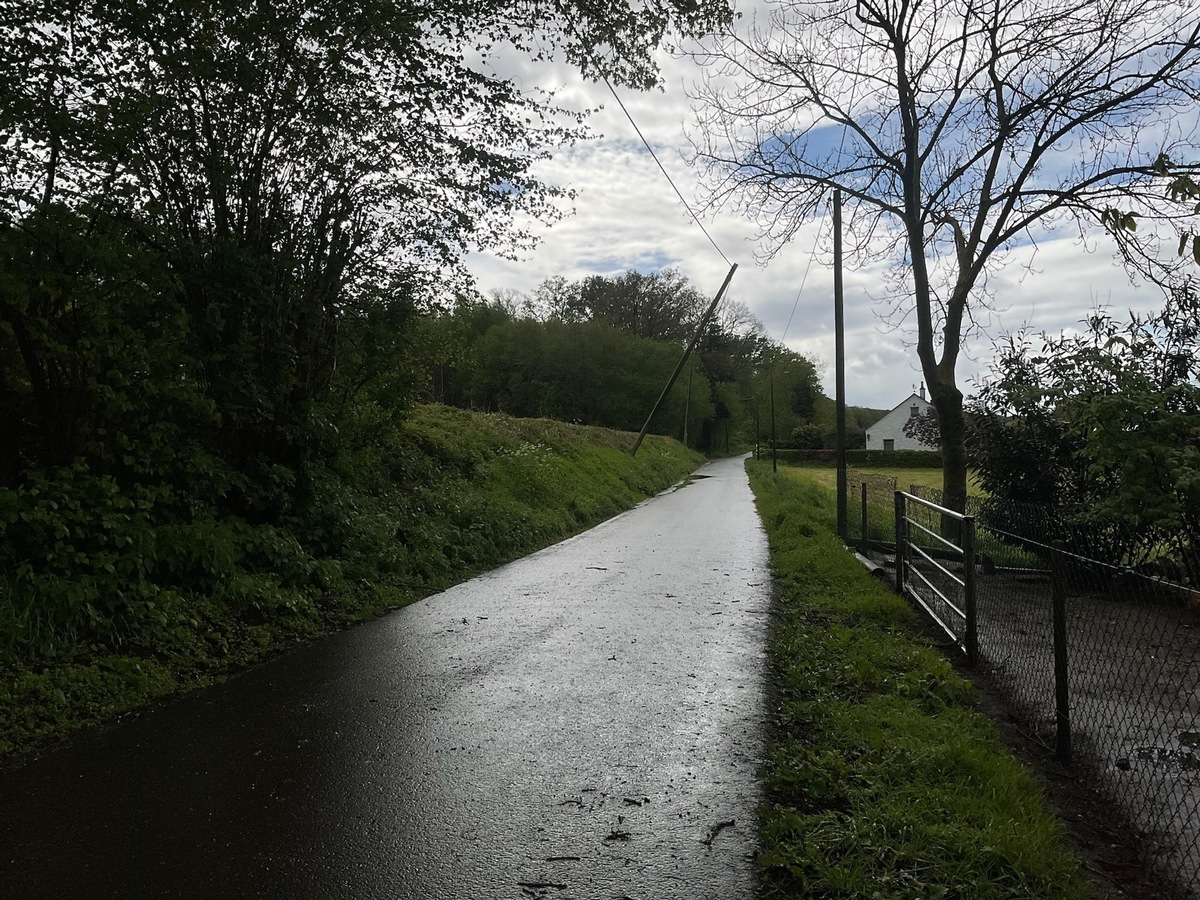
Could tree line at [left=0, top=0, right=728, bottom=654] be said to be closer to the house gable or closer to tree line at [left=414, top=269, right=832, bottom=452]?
tree line at [left=414, top=269, right=832, bottom=452]

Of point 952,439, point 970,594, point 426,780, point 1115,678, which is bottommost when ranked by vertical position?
point 426,780

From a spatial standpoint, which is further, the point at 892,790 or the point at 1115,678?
the point at 1115,678

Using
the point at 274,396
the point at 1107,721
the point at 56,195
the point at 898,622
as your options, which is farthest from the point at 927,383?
the point at 56,195

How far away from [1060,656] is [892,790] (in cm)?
153

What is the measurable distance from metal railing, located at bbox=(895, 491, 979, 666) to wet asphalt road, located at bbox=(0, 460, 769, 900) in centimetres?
172

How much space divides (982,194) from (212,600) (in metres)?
12.8

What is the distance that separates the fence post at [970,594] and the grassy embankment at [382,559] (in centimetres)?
549

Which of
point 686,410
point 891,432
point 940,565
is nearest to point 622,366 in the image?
point 686,410

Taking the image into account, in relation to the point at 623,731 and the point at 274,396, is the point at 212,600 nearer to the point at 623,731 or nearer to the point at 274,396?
the point at 274,396

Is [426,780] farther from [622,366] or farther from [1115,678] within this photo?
[622,366]

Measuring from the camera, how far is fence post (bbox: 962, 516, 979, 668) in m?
6.27

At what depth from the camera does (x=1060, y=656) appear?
454cm

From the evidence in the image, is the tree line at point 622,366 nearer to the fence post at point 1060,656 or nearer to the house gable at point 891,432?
the house gable at point 891,432

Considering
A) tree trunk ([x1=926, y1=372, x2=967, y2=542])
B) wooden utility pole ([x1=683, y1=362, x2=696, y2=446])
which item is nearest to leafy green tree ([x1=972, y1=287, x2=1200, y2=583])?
tree trunk ([x1=926, y1=372, x2=967, y2=542])
